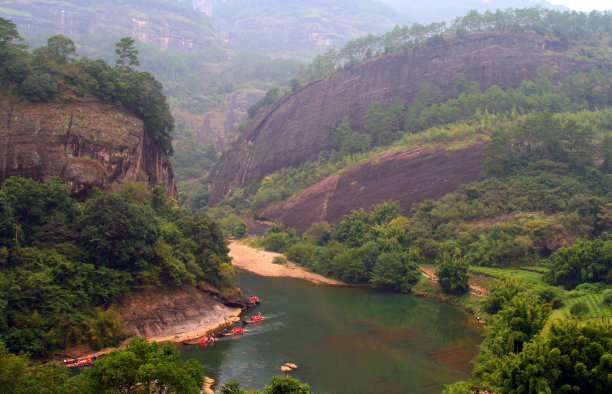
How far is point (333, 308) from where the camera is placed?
4094cm

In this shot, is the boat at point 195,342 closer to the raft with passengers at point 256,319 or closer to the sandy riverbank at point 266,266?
the raft with passengers at point 256,319

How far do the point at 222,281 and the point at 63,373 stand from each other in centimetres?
2353

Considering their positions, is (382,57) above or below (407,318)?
above

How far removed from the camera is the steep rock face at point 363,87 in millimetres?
78562

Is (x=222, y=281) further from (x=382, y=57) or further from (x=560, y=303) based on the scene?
(x=382, y=57)

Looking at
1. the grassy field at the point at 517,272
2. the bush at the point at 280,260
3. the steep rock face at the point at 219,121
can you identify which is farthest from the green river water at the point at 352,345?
the steep rock face at the point at 219,121

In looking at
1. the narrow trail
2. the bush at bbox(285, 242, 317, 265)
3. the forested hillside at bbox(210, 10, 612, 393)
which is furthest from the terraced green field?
the bush at bbox(285, 242, 317, 265)

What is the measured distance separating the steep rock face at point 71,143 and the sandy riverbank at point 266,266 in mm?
16567

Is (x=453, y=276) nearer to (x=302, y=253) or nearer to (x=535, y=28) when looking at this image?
(x=302, y=253)

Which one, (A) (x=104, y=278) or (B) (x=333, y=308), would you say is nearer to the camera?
(A) (x=104, y=278)

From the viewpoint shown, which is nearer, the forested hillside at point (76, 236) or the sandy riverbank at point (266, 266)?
the forested hillside at point (76, 236)

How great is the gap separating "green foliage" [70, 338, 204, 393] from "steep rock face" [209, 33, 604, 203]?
67.5 metres

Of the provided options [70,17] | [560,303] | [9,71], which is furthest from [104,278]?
[70,17]

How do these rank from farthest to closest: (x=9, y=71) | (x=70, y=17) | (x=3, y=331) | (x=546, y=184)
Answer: (x=70, y=17) < (x=546, y=184) < (x=9, y=71) < (x=3, y=331)
